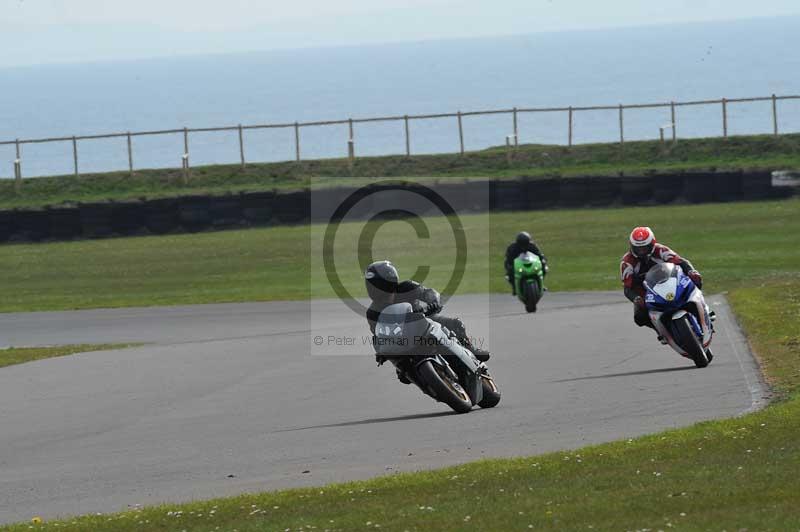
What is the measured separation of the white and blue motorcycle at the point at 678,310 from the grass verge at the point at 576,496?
12.9 ft

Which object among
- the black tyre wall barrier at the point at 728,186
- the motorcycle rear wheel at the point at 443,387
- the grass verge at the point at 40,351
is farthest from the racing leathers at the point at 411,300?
the black tyre wall barrier at the point at 728,186

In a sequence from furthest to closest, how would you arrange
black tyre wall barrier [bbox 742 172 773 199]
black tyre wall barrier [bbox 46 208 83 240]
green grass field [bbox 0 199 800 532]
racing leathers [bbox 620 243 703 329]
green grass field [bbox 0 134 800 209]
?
green grass field [bbox 0 134 800 209] → black tyre wall barrier [bbox 46 208 83 240] → black tyre wall barrier [bbox 742 172 773 199] → racing leathers [bbox 620 243 703 329] → green grass field [bbox 0 199 800 532]

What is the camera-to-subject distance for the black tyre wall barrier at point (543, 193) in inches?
1565

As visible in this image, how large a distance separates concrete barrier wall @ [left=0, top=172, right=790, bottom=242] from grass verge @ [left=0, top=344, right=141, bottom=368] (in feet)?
53.2

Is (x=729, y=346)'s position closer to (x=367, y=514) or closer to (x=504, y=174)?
(x=367, y=514)

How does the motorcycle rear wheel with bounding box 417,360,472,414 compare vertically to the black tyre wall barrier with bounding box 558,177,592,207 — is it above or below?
below

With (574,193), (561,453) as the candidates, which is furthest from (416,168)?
(561,453)

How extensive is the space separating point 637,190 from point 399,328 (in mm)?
27103

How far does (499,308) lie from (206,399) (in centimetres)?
1044

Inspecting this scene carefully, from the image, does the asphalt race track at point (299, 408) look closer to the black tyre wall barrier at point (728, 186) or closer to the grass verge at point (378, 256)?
the grass verge at point (378, 256)

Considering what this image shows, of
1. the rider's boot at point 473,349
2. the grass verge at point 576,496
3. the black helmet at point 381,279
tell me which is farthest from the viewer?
the rider's boot at point 473,349

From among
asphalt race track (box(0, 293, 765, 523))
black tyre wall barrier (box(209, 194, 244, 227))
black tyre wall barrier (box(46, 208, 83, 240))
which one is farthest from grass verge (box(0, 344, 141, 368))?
black tyre wall barrier (box(209, 194, 244, 227))

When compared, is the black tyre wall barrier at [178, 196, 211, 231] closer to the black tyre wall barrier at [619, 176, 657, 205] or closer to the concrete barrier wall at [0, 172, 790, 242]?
the concrete barrier wall at [0, 172, 790, 242]

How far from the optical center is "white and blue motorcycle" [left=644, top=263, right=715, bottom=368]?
1556cm
